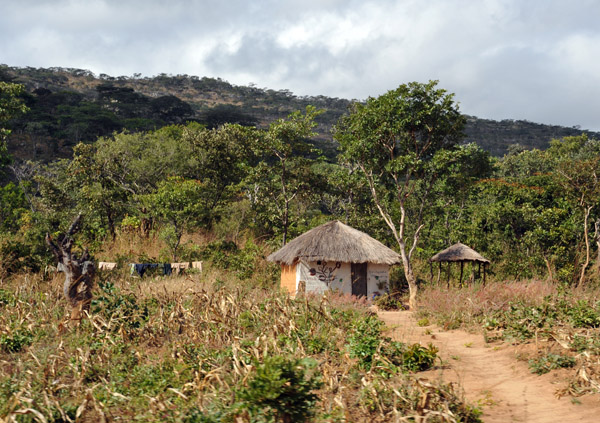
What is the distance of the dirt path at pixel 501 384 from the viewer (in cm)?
588

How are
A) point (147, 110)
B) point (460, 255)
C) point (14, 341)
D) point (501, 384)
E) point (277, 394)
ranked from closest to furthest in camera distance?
point (277, 394) < point (501, 384) < point (14, 341) < point (460, 255) < point (147, 110)

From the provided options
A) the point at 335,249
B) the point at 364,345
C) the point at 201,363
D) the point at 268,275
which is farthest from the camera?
the point at 268,275

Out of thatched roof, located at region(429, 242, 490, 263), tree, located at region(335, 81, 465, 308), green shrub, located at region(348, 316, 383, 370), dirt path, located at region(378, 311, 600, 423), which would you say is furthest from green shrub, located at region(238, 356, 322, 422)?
thatched roof, located at region(429, 242, 490, 263)

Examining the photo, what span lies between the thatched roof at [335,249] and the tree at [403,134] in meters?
0.99

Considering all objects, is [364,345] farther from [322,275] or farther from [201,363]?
[322,275]

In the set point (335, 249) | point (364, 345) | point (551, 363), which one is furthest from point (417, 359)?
point (335, 249)

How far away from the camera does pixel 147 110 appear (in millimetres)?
61938

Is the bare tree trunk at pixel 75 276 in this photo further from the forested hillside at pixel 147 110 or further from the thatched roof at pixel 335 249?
the forested hillside at pixel 147 110

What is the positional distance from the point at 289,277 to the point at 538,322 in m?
9.91

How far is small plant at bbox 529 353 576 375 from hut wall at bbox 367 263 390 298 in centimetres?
993

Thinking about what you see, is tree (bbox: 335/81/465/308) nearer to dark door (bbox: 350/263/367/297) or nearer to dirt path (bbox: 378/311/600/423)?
dark door (bbox: 350/263/367/297)

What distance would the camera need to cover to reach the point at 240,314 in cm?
918

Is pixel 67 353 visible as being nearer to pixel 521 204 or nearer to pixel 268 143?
pixel 268 143

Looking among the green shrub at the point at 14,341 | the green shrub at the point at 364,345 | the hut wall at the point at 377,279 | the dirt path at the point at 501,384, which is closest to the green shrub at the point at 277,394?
the dirt path at the point at 501,384
